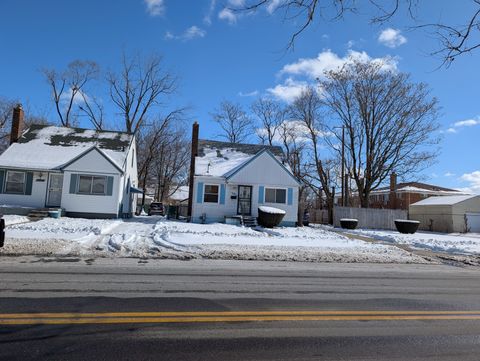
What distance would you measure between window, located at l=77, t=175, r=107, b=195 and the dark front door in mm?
9161

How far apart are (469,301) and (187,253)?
26.9 ft

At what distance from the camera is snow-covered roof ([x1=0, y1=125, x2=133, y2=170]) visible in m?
26.1

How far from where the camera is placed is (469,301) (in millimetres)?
7754

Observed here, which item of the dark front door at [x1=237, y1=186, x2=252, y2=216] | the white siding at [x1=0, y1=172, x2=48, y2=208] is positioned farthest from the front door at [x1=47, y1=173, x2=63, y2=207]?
the dark front door at [x1=237, y1=186, x2=252, y2=216]

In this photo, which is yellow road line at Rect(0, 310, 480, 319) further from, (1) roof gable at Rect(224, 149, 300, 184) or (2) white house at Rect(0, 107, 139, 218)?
(1) roof gable at Rect(224, 149, 300, 184)

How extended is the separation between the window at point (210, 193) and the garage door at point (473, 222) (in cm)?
2366

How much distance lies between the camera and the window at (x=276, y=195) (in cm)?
2905

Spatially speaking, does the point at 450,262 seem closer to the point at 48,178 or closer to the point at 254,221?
the point at 254,221

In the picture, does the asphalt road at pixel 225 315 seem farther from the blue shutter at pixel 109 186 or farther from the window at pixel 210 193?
the window at pixel 210 193

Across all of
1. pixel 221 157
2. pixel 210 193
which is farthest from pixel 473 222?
pixel 210 193

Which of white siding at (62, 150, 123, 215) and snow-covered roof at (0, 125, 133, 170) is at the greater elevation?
snow-covered roof at (0, 125, 133, 170)

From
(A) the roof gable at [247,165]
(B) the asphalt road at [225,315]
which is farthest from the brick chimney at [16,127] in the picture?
(B) the asphalt road at [225,315]

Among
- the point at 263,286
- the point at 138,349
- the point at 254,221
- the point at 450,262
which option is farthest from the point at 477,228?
the point at 138,349

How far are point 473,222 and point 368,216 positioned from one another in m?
9.87
